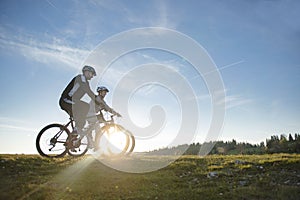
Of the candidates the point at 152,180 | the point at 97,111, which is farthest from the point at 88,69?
the point at 152,180

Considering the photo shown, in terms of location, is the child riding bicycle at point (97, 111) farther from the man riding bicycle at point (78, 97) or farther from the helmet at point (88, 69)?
the helmet at point (88, 69)

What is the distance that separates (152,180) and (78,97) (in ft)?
16.8

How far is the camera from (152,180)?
10562mm

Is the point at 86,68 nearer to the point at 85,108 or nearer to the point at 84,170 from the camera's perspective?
the point at 85,108

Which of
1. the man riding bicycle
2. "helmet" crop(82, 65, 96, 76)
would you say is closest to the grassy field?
the man riding bicycle

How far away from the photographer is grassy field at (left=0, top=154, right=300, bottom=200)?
8938mm

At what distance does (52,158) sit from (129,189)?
548 centimetres

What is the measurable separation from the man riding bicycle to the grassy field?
1.90m

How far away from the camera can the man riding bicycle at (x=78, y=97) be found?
12953mm

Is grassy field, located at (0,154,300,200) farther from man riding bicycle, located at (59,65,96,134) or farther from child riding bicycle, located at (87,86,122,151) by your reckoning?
man riding bicycle, located at (59,65,96,134)

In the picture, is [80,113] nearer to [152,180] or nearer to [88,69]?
[88,69]

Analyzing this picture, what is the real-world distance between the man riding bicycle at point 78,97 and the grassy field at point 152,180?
1903 mm

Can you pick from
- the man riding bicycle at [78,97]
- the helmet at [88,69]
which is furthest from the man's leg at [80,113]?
the helmet at [88,69]

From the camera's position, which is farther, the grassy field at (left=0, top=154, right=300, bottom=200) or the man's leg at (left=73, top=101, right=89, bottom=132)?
the man's leg at (left=73, top=101, right=89, bottom=132)
